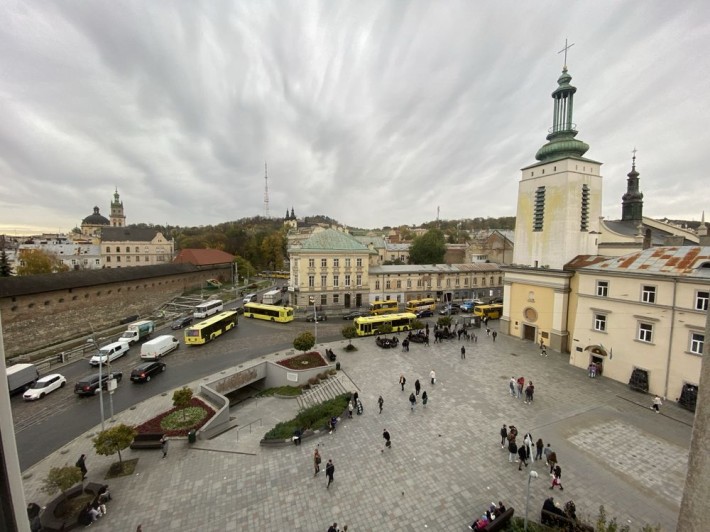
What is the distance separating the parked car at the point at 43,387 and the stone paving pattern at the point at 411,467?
7116mm

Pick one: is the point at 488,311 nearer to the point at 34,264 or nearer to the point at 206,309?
the point at 206,309

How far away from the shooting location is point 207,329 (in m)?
30.8

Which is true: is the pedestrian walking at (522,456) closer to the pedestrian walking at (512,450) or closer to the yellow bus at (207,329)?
the pedestrian walking at (512,450)

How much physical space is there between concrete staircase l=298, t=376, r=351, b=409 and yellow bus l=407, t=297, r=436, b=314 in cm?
2230

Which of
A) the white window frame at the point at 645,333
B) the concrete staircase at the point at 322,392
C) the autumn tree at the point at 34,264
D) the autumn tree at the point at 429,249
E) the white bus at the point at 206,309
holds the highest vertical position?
the autumn tree at the point at 429,249

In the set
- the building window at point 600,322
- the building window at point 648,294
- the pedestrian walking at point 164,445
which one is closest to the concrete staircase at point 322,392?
Result: the pedestrian walking at point 164,445

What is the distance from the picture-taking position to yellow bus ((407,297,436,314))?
141 feet

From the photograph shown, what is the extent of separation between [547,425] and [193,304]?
46.9 m

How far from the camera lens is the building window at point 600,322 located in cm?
2291

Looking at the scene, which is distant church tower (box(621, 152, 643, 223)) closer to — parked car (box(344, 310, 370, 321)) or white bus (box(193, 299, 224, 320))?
Answer: parked car (box(344, 310, 370, 321))

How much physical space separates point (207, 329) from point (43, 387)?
39.2ft

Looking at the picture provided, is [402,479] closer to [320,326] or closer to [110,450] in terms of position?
[110,450]

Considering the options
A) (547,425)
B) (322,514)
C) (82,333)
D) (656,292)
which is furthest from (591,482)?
(82,333)

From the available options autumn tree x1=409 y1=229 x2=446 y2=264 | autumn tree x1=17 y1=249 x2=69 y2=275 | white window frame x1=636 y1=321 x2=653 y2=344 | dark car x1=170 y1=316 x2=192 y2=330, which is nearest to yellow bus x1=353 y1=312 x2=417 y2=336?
white window frame x1=636 y1=321 x2=653 y2=344
